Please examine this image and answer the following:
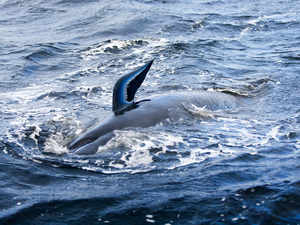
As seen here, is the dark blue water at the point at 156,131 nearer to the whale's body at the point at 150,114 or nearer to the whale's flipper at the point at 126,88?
the whale's body at the point at 150,114

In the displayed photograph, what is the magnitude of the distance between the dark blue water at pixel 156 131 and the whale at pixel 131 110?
14cm

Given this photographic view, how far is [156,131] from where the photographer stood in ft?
20.9

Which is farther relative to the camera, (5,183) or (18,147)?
(18,147)

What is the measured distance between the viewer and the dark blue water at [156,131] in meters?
4.41

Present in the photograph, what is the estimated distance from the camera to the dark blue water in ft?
14.5

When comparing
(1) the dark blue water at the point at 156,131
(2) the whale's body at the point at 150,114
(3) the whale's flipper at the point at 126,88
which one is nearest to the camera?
(1) the dark blue water at the point at 156,131

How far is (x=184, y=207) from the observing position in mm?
4383

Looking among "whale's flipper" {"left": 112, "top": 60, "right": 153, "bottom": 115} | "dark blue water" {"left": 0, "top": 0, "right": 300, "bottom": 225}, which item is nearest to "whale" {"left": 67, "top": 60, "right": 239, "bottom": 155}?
"whale's flipper" {"left": 112, "top": 60, "right": 153, "bottom": 115}

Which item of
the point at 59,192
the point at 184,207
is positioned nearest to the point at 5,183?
the point at 59,192

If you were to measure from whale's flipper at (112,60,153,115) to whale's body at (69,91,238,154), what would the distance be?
0.14 meters

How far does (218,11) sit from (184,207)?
1478cm

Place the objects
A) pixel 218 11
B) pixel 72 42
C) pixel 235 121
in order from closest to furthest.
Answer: pixel 235 121
pixel 72 42
pixel 218 11

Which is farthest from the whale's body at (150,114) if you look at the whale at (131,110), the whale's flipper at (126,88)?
the whale's flipper at (126,88)

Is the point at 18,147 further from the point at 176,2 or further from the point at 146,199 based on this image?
the point at 176,2
